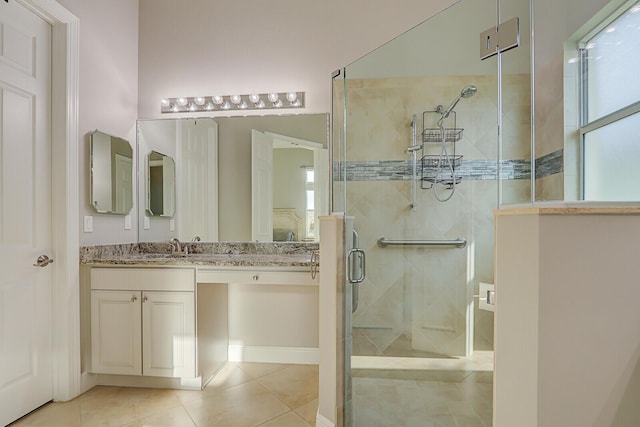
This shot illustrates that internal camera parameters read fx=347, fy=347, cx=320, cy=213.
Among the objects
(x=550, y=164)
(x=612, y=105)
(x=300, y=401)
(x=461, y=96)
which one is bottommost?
(x=300, y=401)

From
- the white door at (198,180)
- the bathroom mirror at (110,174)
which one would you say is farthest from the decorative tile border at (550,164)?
the bathroom mirror at (110,174)

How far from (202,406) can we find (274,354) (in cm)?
75

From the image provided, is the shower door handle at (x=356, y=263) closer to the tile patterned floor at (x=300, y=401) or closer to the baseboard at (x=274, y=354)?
the tile patterned floor at (x=300, y=401)

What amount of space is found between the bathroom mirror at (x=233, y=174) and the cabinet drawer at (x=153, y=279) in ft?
1.95

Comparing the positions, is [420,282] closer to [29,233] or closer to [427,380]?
[427,380]

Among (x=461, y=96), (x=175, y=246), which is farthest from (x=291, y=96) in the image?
(x=175, y=246)

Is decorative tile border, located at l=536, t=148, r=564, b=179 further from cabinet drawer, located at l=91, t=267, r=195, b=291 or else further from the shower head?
cabinet drawer, located at l=91, t=267, r=195, b=291

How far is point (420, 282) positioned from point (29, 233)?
225cm

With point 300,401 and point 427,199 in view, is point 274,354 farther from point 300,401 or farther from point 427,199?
point 427,199

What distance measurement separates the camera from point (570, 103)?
1.40 metres

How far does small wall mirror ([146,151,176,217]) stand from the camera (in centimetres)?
281

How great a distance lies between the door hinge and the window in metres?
0.36

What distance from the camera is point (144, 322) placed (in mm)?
2182

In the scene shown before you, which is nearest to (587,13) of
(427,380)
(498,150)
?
(498,150)
